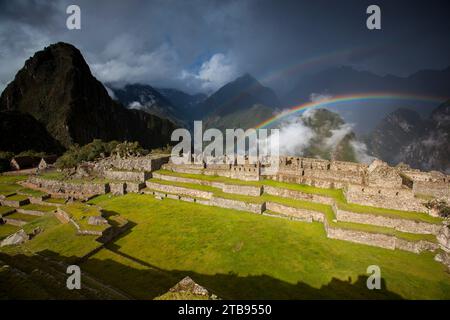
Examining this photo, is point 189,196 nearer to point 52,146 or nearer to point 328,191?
point 328,191

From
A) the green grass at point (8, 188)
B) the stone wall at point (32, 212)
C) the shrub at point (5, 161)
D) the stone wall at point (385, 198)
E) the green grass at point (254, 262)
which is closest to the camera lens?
the green grass at point (254, 262)

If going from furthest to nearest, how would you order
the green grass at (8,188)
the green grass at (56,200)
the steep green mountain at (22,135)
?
the steep green mountain at (22,135) → the green grass at (8,188) → the green grass at (56,200)

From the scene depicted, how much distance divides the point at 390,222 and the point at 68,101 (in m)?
134

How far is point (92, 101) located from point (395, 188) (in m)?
140

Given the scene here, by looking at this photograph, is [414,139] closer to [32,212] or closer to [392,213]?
[392,213]

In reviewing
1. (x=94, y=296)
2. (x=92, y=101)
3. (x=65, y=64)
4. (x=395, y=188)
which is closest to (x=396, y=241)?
(x=395, y=188)

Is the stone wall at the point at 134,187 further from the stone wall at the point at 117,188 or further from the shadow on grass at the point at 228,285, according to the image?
the shadow on grass at the point at 228,285

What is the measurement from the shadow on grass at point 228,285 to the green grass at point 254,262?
0.04 meters

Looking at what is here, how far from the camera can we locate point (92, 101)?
427 feet

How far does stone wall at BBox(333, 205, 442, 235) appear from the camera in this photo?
14484mm

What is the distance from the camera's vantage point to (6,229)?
21.4m

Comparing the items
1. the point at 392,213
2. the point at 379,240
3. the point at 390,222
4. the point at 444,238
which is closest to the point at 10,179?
the point at 379,240

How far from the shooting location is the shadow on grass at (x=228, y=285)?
1030 cm

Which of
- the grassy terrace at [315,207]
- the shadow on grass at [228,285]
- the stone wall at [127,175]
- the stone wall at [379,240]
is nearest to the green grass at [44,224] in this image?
the stone wall at [127,175]
